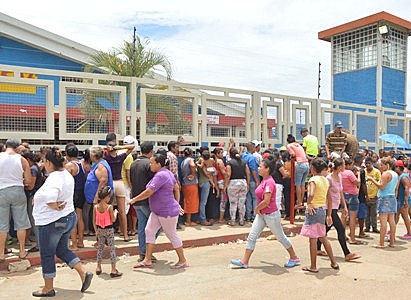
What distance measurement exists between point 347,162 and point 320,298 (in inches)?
161

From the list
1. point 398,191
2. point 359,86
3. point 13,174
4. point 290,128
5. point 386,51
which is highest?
point 386,51

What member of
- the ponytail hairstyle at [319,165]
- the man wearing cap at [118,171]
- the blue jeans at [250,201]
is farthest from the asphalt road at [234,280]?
the blue jeans at [250,201]

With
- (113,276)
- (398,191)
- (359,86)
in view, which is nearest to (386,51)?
(359,86)

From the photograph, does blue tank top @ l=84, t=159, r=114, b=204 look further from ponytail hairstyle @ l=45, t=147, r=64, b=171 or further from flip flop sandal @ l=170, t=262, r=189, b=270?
flip flop sandal @ l=170, t=262, r=189, b=270

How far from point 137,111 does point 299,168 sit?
13.1 feet

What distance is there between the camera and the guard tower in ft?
79.5

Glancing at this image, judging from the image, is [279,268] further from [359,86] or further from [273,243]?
[359,86]

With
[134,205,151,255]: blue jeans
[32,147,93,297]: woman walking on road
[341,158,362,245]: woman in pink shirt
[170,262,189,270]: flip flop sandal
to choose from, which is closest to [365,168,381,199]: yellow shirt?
[341,158,362,245]: woman in pink shirt

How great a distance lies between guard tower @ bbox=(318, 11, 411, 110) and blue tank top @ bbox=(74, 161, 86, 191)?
20111 mm

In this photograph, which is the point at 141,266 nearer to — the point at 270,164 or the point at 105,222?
the point at 105,222

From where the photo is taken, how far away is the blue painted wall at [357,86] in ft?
80.1

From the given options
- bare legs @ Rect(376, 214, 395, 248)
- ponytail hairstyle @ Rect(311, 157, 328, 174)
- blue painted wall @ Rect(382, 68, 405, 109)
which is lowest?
bare legs @ Rect(376, 214, 395, 248)

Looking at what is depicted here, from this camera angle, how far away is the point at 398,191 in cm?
927

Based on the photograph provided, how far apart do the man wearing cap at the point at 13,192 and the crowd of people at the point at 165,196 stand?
0.01m
